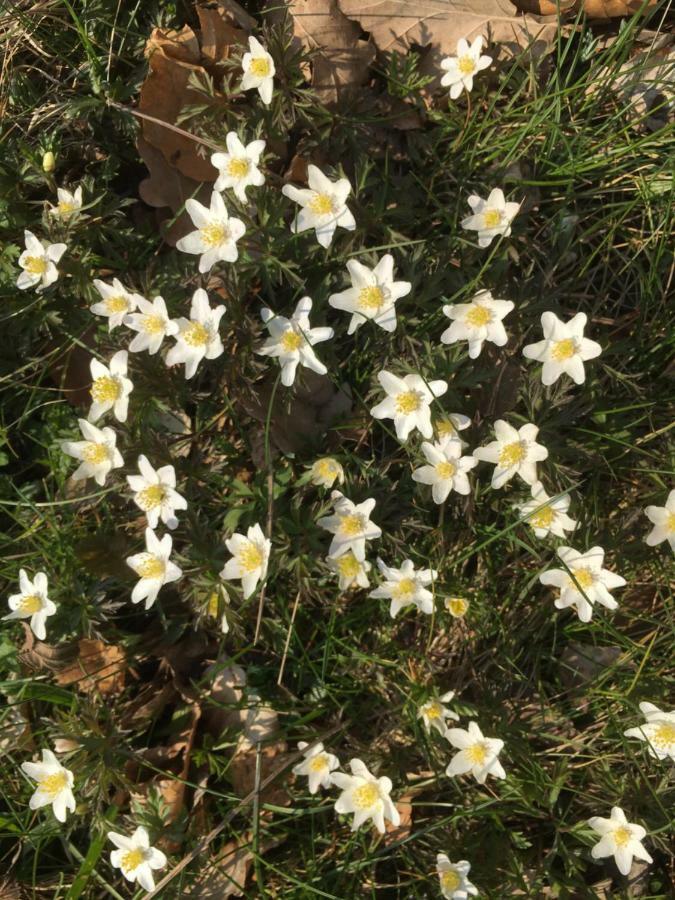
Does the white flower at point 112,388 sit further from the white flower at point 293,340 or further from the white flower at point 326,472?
the white flower at point 326,472

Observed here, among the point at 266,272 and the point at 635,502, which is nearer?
the point at 266,272

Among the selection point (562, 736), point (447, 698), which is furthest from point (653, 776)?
point (447, 698)

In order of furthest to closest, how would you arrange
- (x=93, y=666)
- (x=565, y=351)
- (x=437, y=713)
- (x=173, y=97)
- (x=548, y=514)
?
(x=93, y=666), (x=173, y=97), (x=437, y=713), (x=548, y=514), (x=565, y=351)

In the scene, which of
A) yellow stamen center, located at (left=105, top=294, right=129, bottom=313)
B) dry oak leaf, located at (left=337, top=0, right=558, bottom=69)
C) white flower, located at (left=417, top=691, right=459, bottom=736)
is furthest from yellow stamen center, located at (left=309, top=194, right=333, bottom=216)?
white flower, located at (left=417, top=691, right=459, bottom=736)

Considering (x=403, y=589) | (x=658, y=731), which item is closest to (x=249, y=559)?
(x=403, y=589)

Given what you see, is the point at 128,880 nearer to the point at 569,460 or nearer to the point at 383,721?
the point at 383,721

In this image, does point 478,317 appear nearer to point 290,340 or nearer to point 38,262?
point 290,340
